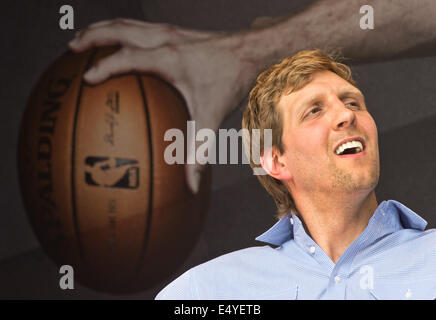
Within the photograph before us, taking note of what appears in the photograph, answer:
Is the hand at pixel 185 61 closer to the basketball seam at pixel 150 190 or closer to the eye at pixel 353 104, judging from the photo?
the basketball seam at pixel 150 190

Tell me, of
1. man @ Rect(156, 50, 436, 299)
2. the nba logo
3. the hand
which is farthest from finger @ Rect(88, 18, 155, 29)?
man @ Rect(156, 50, 436, 299)

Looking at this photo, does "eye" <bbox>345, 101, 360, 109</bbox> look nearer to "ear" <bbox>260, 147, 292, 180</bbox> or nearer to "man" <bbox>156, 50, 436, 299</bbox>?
"man" <bbox>156, 50, 436, 299</bbox>


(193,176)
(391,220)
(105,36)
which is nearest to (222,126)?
(193,176)

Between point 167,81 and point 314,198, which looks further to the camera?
point 167,81

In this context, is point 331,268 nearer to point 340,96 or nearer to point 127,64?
point 340,96

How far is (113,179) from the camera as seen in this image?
A: 1197 millimetres

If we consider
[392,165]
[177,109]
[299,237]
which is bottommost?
[299,237]

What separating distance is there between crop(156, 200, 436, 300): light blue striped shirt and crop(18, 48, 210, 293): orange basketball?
241mm

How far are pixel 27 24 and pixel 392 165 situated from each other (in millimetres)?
1052

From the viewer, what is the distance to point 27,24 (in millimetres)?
1426

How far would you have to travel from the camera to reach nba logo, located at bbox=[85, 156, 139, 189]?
3.91 ft
